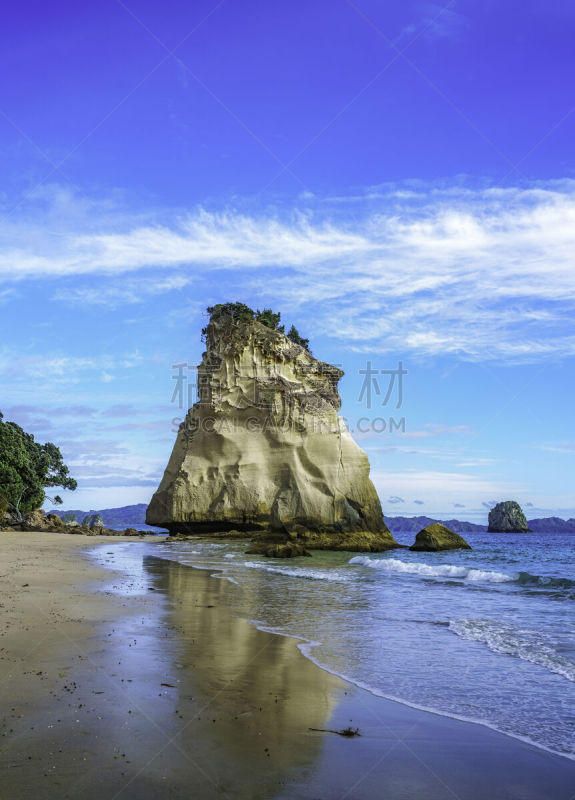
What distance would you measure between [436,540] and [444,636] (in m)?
29.5

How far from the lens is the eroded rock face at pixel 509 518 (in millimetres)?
125750

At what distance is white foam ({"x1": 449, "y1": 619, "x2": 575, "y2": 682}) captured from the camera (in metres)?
8.03

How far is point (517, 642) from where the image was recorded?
9.42m

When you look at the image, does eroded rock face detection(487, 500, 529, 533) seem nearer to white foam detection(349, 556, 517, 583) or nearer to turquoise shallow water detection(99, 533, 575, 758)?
white foam detection(349, 556, 517, 583)

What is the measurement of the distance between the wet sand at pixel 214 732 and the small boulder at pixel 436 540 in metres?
30.3

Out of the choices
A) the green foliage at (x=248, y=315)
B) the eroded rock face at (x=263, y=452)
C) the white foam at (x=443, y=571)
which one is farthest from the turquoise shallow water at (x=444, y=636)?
the green foliage at (x=248, y=315)

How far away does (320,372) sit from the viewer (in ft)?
152

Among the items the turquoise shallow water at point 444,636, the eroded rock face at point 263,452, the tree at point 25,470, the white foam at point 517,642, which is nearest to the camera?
the turquoise shallow water at point 444,636

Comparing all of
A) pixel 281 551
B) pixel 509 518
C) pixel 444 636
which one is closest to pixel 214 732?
pixel 444 636

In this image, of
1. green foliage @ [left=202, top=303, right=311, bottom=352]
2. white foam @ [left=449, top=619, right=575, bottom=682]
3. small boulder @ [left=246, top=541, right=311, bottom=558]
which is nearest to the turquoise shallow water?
white foam @ [left=449, top=619, right=575, bottom=682]

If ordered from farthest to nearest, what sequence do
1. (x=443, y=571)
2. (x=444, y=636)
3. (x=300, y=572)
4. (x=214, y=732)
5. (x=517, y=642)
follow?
(x=443, y=571)
(x=300, y=572)
(x=444, y=636)
(x=517, y=642)
(x=214, y=732)

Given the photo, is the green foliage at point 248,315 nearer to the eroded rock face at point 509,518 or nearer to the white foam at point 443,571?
the white foam at point 443,571

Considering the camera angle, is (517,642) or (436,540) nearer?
(517,642)

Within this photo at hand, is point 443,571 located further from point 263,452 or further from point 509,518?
point 509,518
